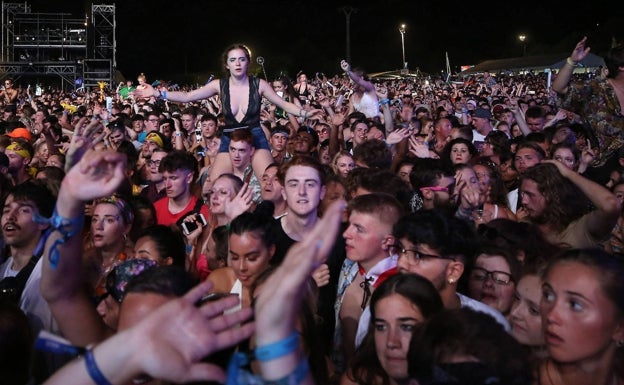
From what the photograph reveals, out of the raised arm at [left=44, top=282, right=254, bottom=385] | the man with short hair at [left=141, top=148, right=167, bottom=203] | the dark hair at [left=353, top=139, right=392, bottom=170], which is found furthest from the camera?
the man with short hair at [left=141, top=148, right=167, bottom=203]

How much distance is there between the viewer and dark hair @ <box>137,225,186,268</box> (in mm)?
4242

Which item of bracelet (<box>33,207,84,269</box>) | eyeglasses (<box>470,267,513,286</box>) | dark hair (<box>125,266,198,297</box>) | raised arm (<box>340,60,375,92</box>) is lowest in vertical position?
eyeglasses (<box>470,267,513,286</box>)

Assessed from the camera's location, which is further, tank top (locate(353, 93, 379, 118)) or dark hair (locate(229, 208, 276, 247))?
tank top (locate(353, 93, 379, 118))

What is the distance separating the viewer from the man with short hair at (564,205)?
4.22m

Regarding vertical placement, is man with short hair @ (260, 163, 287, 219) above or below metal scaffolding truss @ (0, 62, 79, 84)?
below

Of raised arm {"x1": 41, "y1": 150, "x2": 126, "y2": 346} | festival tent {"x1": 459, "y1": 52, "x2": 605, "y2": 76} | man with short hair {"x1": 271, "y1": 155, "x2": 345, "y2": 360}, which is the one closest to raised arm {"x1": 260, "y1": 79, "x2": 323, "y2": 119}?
man with short hair {"x1": 271, "y1": 155, "x2": 345, "y2": 360}

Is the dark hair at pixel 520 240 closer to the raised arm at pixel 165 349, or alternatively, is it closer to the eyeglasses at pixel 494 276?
the eyeglasses at pixel 494 276

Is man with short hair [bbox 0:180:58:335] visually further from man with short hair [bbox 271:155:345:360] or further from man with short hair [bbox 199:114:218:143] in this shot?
man with short hair [bbox 199:114:218:143]

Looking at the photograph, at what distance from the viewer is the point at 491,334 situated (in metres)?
Answer: 2.05

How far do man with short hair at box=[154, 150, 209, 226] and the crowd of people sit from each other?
0.02 m

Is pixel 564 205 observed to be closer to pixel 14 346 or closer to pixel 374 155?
pixel 374 155

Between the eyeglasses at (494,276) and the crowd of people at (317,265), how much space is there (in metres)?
0.01

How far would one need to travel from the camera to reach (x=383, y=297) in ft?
9.20

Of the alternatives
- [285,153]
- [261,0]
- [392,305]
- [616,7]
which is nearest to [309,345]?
[392,305]
